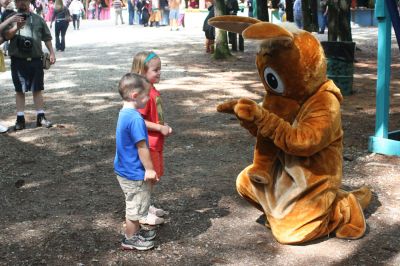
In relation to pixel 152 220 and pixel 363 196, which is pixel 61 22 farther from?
pixel 363 196

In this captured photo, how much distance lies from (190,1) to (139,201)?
35518 millimetres

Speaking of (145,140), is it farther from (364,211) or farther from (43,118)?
(43,118)

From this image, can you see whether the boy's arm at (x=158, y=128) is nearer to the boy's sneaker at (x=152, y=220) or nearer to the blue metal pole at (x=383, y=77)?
the boy's sneaker at (x=152, y=220)

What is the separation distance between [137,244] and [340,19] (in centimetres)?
1041

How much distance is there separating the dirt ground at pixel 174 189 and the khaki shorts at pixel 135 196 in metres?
0.28

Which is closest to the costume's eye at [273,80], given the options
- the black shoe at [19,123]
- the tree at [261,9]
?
the black shoe at [19,123]

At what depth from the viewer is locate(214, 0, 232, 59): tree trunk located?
46.3ft

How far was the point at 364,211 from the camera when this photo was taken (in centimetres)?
470

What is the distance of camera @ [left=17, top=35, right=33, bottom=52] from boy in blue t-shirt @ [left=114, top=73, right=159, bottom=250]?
388 centimetres

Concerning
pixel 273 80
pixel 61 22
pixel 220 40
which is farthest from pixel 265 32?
pixel 61 22

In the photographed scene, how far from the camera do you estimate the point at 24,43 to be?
7.25 m

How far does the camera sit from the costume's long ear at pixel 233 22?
13.8 ft

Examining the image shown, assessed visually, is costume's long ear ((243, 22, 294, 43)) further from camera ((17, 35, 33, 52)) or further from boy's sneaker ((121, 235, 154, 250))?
camera ((17, 35, 33, 52))

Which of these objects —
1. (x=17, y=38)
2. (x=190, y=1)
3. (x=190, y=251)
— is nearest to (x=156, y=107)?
(x=190, y=251)
